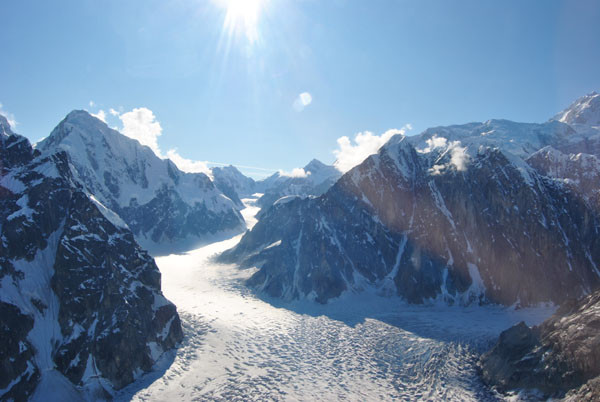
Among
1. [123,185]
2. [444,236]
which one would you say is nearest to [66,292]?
[444,236]

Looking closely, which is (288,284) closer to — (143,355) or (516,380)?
(143,355)

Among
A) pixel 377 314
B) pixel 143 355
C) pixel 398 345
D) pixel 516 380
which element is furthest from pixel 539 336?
pixel 143 355

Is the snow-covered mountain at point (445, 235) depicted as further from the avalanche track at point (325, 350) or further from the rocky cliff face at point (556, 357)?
the rocky cliff face at point (556, 357)

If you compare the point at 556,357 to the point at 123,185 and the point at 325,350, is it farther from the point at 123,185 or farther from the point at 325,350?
the point at 123,185

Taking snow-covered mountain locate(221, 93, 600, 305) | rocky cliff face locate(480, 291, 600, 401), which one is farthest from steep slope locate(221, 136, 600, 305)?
rocky cliff face locate(480, 291, 600, 401)

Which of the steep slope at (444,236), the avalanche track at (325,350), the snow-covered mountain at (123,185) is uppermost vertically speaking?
the snow-covered mountain at (123,185)

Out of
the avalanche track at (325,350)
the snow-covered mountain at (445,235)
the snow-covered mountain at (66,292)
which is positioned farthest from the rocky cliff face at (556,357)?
the snow-covered mountain at (66,292)
